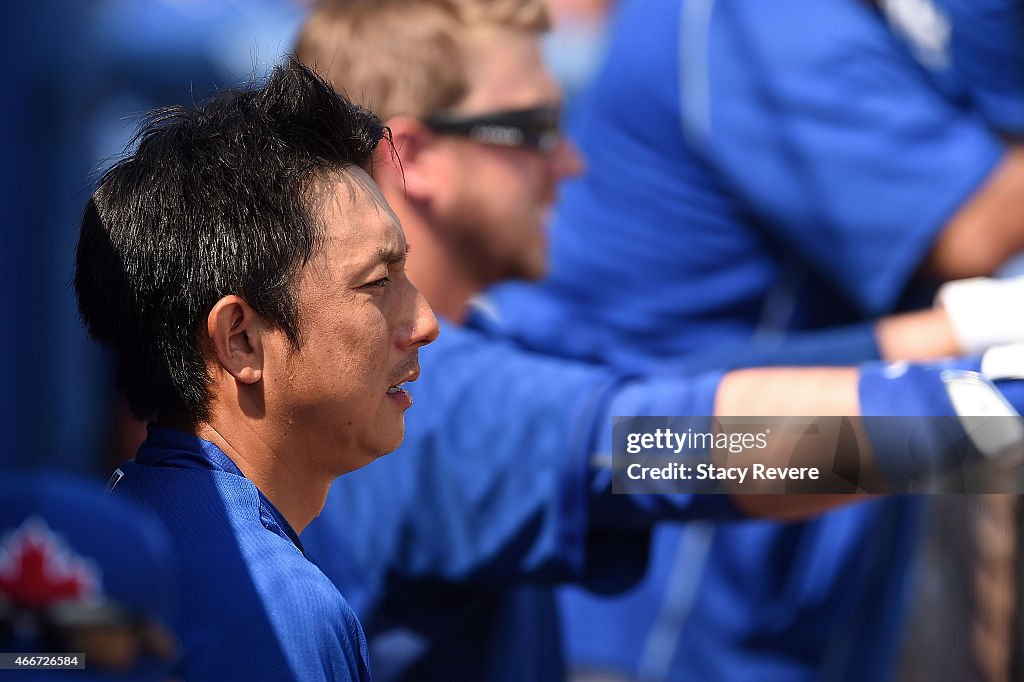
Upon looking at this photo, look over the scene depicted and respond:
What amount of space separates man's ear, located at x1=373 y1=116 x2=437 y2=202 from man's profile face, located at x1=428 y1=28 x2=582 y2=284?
0.03 meters

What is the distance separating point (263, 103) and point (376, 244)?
0.15 m

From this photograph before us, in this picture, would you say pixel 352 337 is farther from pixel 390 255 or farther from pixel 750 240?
pixel 750 240

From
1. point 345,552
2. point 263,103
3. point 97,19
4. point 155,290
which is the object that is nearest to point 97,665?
point 155,290

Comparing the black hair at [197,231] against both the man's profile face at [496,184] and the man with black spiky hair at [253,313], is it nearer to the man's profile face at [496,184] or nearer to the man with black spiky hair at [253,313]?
the man with black spiky hair at [253,313]

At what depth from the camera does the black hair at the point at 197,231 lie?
37.0 inches

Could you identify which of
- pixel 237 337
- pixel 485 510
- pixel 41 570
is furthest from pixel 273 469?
pixel 485 510

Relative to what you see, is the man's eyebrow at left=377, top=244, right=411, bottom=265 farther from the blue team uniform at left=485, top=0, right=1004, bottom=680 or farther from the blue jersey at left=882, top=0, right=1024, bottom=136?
the blue jersey at left=882, top=0, right=1024, bottom=136

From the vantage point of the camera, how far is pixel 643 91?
216 centimetres

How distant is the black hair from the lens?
0.94 metres

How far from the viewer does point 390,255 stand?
3.23ft

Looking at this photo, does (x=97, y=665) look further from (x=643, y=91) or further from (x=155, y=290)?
(x=643, y=91)

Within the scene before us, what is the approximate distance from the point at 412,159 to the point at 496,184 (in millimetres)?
129

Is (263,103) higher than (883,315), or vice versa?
(263,103)

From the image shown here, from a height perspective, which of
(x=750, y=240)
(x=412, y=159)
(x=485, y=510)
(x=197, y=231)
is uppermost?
(x=197, y=231)
